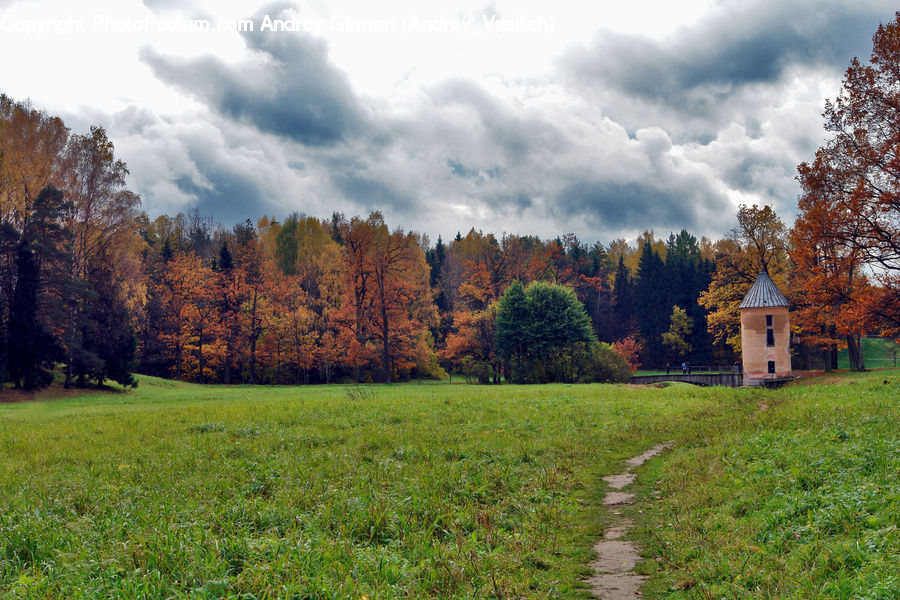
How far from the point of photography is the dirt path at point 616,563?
6695 mm

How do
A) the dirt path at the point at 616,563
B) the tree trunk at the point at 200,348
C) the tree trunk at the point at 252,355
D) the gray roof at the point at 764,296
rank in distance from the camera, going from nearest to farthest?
the dirt path at the point at 616,563
the gray roof at the point at 764,296
the tree trunk at the point at 200,348
the tree trunk at the point at 252,355

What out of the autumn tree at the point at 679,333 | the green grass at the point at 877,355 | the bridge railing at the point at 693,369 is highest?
the autumn tree at the point at 679,333

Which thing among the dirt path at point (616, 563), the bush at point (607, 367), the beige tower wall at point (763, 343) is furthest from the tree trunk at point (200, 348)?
the dirt path at point (616, 563)

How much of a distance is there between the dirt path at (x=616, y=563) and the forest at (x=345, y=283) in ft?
78.2

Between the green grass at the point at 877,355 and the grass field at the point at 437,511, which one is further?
the green grass at the point at 877,355

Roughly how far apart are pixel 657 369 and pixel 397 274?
44.8m

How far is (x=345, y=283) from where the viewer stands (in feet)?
218

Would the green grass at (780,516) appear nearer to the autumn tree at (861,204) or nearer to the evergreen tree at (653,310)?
the autumn tree at (861,204)

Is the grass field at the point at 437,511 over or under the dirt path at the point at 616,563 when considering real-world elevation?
over

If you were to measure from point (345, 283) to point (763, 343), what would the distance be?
1630 inches

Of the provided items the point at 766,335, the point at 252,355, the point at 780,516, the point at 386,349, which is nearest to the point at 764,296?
the point at 766,335

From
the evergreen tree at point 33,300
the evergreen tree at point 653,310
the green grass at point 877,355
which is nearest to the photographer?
the evergreen tree at point 33,300

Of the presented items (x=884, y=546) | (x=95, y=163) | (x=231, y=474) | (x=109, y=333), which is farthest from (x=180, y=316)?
(x=884, y=546)

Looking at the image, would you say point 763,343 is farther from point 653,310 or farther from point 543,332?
point 653,310
